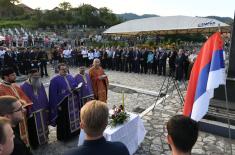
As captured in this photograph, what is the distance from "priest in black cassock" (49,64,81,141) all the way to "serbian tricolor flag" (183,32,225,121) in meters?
3.82

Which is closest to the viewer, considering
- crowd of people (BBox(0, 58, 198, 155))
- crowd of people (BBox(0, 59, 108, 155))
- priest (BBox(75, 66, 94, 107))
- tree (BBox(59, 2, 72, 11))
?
crowd of people (BBox(0, 58, 198, 155))

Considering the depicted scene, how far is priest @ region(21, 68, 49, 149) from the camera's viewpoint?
22.1 feet

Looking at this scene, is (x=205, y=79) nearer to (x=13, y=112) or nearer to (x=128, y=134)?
(x=128, y=134)

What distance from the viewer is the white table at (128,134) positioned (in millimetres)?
5817

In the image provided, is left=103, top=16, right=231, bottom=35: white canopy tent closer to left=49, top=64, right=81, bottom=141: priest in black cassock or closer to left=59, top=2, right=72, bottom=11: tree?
left=49, top=64, right=81, bottom=141: priest in black cassock

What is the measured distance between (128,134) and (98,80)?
3263mm

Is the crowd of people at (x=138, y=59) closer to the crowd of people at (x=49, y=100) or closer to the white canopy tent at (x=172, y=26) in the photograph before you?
the white canopy tent at (x=172, y=26)

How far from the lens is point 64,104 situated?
7.49 meters

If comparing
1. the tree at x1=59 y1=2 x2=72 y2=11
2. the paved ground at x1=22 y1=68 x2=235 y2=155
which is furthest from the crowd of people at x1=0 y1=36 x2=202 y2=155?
the tree at x1=59 y1=2 x2=72 y2=11

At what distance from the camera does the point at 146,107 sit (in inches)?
414

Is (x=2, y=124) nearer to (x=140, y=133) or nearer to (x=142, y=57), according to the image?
(x=140, y=133)

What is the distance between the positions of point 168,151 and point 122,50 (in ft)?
45.0

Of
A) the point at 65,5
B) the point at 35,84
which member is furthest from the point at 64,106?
the point at 65,5

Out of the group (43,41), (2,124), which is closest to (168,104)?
(2,124)
